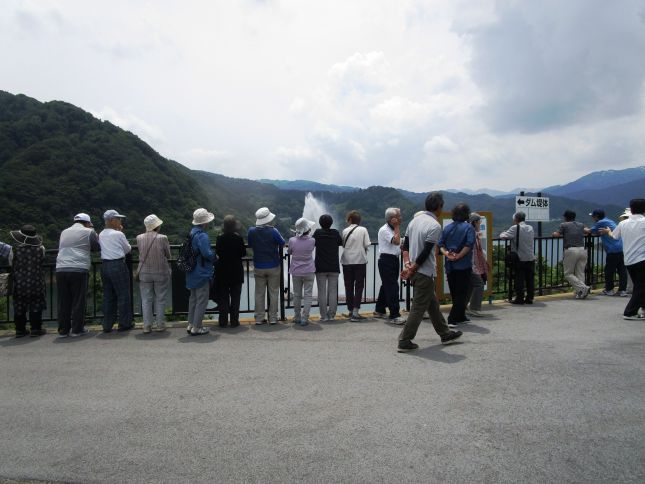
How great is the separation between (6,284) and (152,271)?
2305mm

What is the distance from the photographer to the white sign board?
33.3 ft

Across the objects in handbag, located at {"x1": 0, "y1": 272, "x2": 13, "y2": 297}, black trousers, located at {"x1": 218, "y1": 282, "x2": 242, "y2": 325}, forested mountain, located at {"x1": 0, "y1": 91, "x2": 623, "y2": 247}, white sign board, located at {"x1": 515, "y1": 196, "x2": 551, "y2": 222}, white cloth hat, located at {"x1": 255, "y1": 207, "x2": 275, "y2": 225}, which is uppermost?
forested mountain, located at {"x1": 0, "y1": 91, "x2": 623, "y2": 247}

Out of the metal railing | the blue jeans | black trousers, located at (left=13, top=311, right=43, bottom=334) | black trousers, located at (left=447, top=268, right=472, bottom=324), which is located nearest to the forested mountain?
the metal railing

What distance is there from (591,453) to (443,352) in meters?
2.75

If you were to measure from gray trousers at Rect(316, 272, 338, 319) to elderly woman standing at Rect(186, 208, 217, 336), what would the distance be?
6.48 feet

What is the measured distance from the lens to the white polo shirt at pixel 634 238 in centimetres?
768

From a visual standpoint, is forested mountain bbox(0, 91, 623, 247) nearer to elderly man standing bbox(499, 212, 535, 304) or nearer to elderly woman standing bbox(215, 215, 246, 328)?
elderly woman standing bbox(215, 215, 246, 328)

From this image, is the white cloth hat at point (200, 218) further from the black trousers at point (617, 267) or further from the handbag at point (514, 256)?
the black trousers at point (617, 267)

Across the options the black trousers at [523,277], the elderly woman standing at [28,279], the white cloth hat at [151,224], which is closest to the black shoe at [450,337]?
the black trousers at [523,277]

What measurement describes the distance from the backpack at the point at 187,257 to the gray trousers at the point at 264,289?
1141 mm

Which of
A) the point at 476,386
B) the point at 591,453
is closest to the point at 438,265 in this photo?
the point at 476,386

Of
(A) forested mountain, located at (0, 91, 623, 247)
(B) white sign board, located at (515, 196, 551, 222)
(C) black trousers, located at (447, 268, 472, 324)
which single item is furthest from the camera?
(A) forested mountain, located at (0, 91, 623, 247)

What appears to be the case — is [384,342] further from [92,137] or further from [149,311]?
[92,137]

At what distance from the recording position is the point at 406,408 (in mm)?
4363
